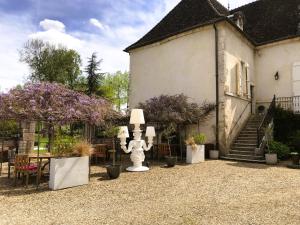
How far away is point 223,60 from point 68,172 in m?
9.05

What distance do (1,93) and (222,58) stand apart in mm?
9375

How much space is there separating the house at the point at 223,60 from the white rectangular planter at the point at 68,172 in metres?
7.38

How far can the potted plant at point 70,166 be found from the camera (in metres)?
6.41

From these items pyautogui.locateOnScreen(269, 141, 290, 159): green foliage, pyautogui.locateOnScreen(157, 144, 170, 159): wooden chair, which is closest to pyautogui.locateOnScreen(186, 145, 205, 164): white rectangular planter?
pyautogui.locateOnScreen(157, 144, 170, 159): wooden chair

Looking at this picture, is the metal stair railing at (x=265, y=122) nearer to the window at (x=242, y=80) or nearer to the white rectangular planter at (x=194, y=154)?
the window at (x=242, y=80)

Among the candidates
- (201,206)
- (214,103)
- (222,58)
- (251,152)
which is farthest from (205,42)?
(201,206)

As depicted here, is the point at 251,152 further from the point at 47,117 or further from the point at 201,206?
the point at 47,117

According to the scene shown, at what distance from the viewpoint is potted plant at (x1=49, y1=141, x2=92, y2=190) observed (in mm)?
6409

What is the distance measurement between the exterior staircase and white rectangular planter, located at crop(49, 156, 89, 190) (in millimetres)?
7078

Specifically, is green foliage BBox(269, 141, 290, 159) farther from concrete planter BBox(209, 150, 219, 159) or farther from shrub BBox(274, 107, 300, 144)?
concrete planter BBox(209, 150, 219, 159)

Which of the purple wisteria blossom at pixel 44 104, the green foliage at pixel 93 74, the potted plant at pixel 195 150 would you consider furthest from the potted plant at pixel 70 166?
the green foliage at pixel 93 74

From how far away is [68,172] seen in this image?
6609 millimetres

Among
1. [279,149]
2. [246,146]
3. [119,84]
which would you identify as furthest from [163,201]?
[119,84]

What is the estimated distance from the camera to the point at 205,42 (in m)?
13.5
